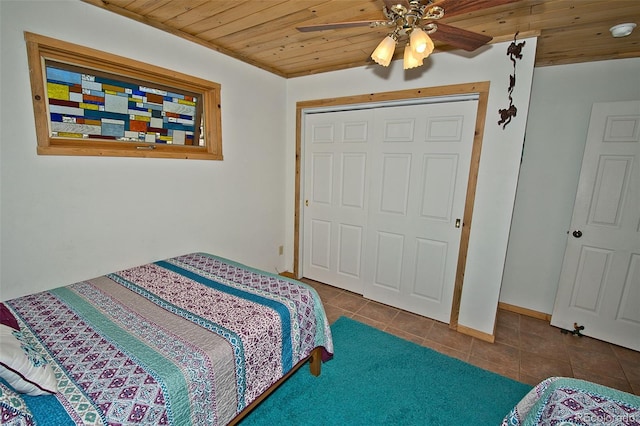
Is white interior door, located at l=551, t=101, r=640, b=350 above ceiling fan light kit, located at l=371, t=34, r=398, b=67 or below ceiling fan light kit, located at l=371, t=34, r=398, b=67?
below

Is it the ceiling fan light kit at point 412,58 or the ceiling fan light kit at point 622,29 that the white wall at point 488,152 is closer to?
the ceiling fan light kit at point 622,29

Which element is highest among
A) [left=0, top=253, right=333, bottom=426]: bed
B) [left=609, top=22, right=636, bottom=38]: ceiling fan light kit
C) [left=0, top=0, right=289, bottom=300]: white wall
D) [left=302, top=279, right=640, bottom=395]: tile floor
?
[left=609, top=22, right=636, bottom=38]: ceiling fan light kit

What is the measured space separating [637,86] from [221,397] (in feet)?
12.0

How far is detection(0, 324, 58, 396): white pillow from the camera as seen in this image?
932mm

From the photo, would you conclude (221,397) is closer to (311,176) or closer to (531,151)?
(311,176)

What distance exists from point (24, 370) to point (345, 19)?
237 centimetres

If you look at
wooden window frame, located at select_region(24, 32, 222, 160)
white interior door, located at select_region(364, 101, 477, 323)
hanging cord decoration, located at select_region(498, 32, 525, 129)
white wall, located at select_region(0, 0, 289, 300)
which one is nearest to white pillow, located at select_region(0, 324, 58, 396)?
white wall, located at select_region(0, 0, 289, 300)

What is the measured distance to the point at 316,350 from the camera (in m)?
1.94

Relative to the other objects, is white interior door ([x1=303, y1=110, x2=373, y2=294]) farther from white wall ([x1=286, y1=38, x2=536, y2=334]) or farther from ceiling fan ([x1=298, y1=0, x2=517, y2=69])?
ceiling fan ([x1=298, y1=0, x2=517, y2=69])

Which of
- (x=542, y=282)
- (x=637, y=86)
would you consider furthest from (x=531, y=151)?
(x=542, y=282)

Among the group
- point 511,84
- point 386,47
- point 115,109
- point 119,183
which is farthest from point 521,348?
point 115,109

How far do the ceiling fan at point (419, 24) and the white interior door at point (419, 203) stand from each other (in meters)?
0.97

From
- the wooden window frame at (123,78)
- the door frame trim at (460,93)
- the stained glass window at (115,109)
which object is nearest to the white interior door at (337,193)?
the door frame trim at (460,93)

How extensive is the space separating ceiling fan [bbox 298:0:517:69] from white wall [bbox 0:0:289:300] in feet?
4.67
